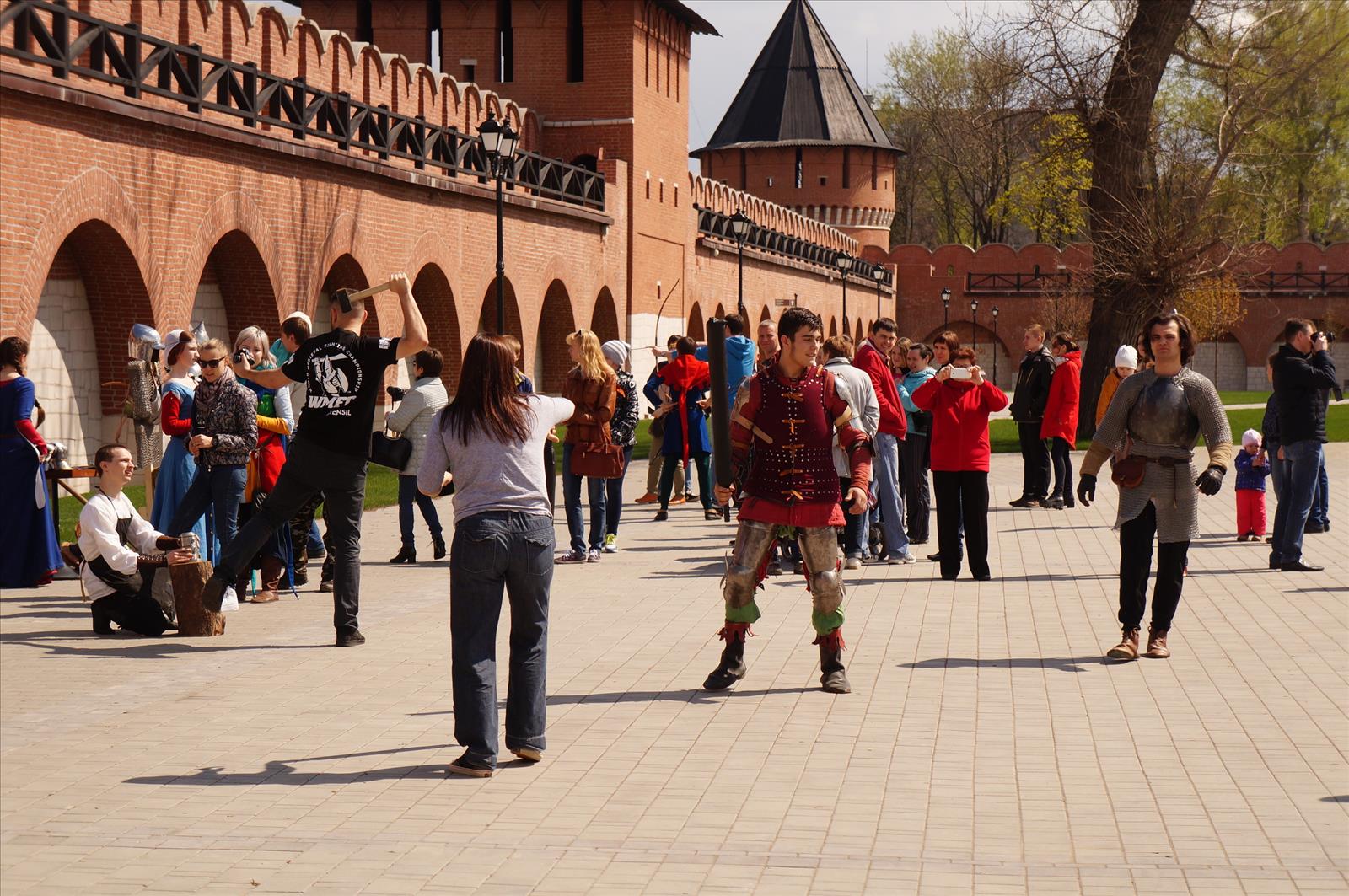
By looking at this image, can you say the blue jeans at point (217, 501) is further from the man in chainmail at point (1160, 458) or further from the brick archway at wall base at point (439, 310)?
the brick archway at wall base at point (439, 310)

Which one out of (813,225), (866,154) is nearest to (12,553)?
(813,225)

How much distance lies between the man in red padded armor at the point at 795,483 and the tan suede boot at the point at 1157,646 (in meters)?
1.93

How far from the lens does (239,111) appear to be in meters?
21.0

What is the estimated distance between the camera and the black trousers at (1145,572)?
9.07m

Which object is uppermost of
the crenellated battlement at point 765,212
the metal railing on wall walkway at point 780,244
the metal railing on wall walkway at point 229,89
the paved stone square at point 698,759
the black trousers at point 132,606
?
the crenellated battlement at point 765,212

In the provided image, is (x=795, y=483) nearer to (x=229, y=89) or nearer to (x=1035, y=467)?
(x=1035, y=467)

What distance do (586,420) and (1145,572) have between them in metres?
5.42

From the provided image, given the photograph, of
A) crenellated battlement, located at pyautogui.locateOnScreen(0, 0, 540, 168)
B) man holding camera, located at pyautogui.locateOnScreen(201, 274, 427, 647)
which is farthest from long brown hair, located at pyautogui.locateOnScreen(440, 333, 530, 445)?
crenellated battlement, located at pyautogui.locateOnScreen(0, 0, 540, 168)

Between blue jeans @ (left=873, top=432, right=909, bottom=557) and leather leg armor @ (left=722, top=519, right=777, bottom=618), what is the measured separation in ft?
16.6

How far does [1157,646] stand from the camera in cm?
916

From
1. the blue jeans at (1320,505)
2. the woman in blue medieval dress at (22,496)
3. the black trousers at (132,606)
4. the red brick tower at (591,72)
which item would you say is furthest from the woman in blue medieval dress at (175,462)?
the red brick tower at (591,72)

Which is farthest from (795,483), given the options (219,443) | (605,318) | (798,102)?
(798,102)

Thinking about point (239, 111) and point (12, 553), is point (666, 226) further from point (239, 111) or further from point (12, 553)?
point (12, 553)

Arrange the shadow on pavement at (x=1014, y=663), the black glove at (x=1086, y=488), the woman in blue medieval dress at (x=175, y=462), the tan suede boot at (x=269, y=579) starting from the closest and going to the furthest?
the shadow on pavement at (x=1014, y=663) < the black glove at (x=1086, y=488) < the woman in blue medieval dress at (x=175, y=462) < the tan suede boot at (x=269, y=579)
